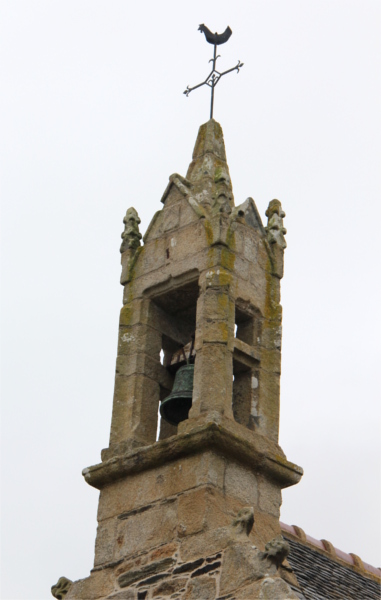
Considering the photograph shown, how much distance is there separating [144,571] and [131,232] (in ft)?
11.6

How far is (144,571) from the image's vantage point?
11742 mm

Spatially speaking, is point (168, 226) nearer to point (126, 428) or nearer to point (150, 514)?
point (126, 428)

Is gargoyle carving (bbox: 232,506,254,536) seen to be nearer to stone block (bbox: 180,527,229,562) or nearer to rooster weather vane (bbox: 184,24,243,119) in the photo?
stone block (bbox: 180,527,229,562)

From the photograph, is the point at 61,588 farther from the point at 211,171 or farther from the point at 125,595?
the point at 211,171

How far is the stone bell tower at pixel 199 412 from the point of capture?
11430 millimetres

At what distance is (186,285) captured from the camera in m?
13.2

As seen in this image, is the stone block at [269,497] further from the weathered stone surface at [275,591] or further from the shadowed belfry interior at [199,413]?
the weathered stone surface at [275,591]

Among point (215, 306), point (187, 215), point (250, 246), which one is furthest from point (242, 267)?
point (187, 215)

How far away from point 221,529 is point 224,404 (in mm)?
1270

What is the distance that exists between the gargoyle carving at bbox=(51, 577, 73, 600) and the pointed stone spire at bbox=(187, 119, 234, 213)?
3.50 metres

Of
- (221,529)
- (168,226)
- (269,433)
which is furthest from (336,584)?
(168,226)

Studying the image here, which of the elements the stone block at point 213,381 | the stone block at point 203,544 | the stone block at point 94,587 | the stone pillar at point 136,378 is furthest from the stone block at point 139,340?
the stone block at point 203,544

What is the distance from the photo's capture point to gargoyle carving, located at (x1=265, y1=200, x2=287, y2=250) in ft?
44.8

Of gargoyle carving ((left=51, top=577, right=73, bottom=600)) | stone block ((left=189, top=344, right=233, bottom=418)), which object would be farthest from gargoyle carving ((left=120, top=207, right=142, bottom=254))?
gargoyle carving ((left=51, top=577, right=73, bottom=600))
